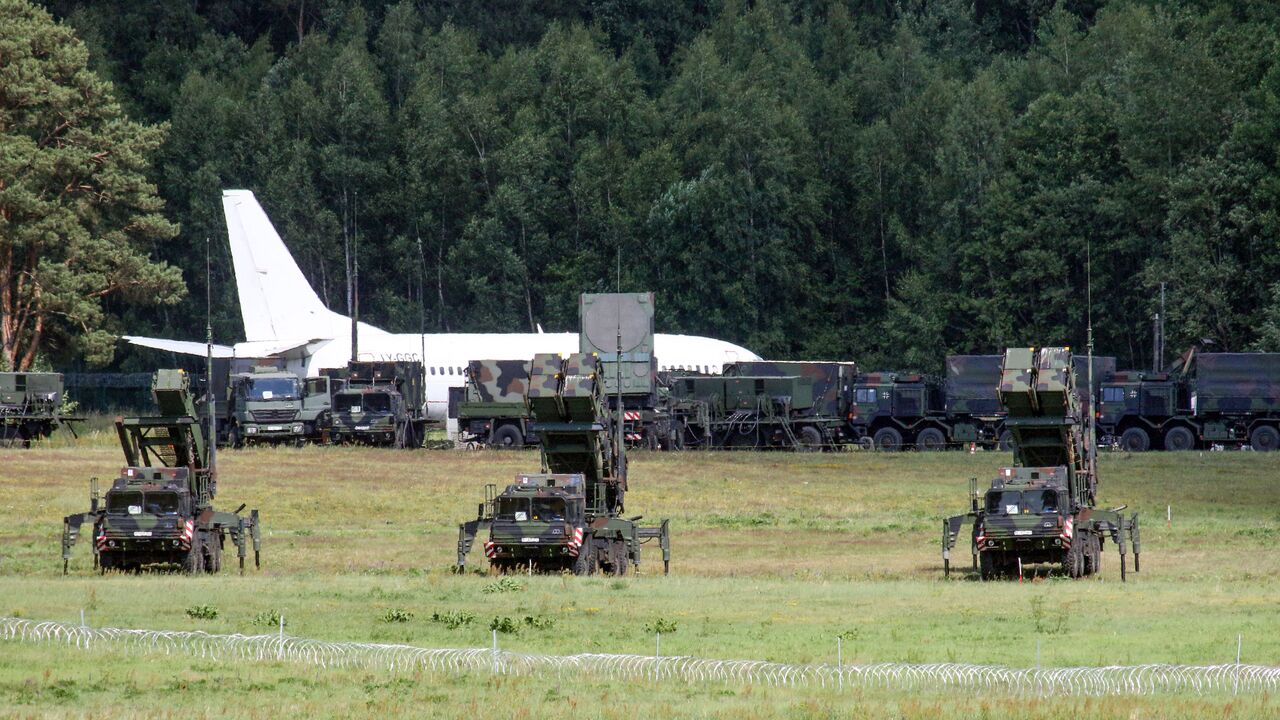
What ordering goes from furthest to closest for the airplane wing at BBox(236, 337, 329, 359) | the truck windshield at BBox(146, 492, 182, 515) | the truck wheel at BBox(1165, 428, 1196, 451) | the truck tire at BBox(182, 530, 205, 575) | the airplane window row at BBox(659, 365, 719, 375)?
the airplane wing at BBox(236, 337, 329, 359) < the airplane window row at BBox(659, 365, 719, 375) < the truck wheel at BBox(1165, 428, 1196, 451) < the truck tire at BBox(182, 530, 205, 575) < the truck windshield at BBox(146, 492, 182, 515)

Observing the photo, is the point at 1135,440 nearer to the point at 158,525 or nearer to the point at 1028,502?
the point at 1028,502

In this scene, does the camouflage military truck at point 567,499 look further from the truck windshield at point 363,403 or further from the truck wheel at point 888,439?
the truck wheel at point 888,439

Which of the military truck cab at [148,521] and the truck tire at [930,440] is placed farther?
the truck tire at [930,440]

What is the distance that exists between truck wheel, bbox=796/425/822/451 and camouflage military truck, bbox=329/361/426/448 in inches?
597

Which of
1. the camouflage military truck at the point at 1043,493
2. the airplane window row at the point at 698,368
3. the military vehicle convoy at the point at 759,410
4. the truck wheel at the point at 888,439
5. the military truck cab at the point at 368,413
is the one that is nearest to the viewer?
the camouflage military truck at the point at 1043,493

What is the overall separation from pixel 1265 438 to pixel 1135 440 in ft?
15.9

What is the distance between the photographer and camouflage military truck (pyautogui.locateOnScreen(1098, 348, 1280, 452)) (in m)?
69.4

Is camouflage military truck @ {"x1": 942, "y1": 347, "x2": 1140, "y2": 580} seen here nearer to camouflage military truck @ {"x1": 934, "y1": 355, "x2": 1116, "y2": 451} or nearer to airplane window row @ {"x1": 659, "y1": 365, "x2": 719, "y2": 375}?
camouflage military truck @ {"x1": 934, "y1": 355, "x2": 1116, "y2": 451}

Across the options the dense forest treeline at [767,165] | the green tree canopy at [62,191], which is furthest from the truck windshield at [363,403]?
the dense forest treeline at [767,165]

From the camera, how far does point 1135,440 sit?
236ft

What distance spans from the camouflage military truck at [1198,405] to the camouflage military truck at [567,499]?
36.8m

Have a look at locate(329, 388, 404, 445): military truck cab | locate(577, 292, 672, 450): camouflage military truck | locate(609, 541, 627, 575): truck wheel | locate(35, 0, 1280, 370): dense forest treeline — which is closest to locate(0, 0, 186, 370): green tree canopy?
locate(35, 0, 1280, 370): dense forest treeline

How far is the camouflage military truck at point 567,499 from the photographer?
34.2 meters

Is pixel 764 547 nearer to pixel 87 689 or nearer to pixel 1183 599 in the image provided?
pixel 1183 599
